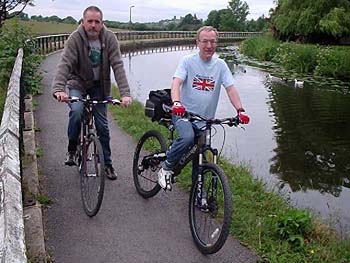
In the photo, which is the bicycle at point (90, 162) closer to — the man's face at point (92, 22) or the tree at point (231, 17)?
the man's face at point (92, 22)

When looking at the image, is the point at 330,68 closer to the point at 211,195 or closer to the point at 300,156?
the point at 300,156

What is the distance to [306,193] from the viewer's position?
930 centimetres

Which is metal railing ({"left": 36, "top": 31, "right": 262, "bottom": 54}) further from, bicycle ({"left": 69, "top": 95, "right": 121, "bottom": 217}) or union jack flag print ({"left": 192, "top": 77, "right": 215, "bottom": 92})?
union jack flag print ({"left": 192, "top": 77, "right": 215, "bottom": 92})

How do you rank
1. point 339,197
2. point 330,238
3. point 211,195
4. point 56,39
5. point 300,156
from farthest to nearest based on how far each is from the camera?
1. point 56,39
2. point 300,156
3. point 339,197
4. point 330,238
5. point 211,195

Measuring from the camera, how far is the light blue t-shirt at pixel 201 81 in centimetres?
500

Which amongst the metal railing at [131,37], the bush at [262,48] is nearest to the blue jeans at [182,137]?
the metal railing at [131,37]

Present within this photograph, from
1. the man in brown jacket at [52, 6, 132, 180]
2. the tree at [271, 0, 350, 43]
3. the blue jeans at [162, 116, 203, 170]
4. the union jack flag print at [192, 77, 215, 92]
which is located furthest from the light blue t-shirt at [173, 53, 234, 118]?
the tree at [271, 0, 350, 43]

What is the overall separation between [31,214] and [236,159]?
21.1 feet

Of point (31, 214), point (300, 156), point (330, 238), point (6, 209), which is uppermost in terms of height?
point (6, 209)

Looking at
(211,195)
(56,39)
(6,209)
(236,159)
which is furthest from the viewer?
(56,39)

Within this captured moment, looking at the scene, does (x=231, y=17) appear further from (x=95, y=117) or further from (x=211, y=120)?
(x=211, y=120)

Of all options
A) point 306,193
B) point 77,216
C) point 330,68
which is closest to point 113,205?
point 77,216

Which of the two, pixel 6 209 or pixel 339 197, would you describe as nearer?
pixel 6 209

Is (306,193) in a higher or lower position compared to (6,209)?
lower
